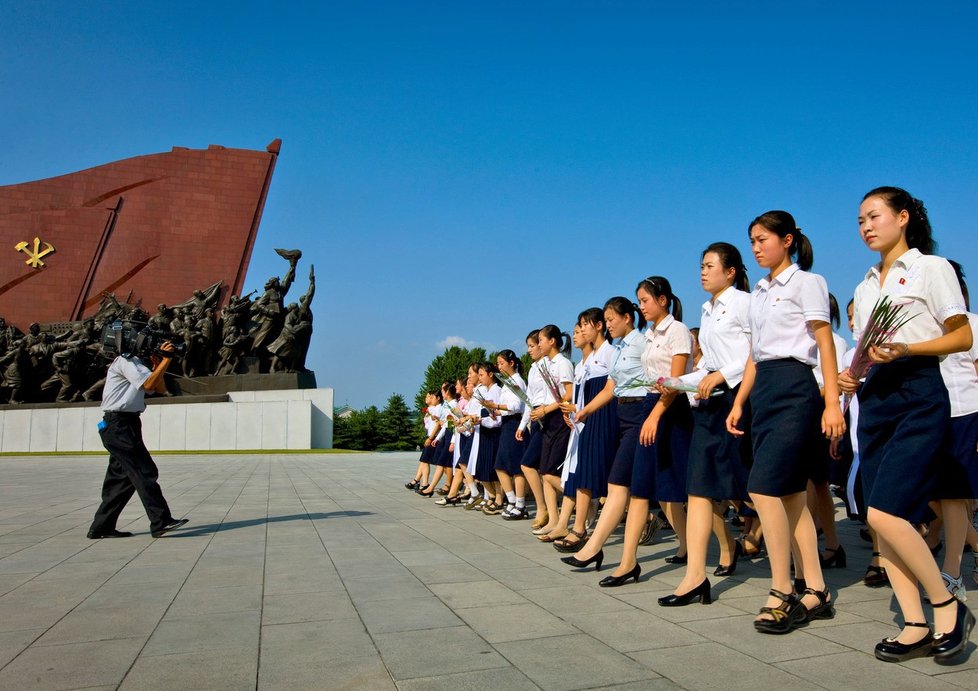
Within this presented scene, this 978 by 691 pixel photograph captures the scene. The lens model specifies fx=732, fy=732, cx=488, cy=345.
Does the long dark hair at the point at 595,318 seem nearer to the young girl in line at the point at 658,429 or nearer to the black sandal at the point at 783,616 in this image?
the young girl in line at the point at 658,429

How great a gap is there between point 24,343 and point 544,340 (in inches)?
877

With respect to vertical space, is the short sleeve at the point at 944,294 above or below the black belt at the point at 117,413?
above

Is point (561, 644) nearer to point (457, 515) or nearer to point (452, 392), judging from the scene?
point (457, 515)

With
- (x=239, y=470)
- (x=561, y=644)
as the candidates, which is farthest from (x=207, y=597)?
(x=239, y=470)

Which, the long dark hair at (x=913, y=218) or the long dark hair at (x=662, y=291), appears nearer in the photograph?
the long dark hair at (x=913, y=218)

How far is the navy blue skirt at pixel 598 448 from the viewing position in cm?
459

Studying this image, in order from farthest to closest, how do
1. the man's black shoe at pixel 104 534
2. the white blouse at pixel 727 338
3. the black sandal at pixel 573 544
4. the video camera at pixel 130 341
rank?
the video camera at pixel 130 341, the man's black shoe at pixel 104 534, the black sandal at pixel 573 544, the white blouse at pixel 727 338

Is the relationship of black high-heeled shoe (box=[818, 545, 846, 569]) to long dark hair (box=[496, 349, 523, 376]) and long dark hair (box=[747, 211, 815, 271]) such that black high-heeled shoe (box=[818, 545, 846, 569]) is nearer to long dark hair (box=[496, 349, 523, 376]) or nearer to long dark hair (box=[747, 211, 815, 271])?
long dark hair (box=[747, 211, 815, 271])

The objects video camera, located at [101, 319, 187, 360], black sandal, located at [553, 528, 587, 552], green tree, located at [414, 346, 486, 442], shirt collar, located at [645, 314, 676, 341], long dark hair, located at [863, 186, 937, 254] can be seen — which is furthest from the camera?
green tree, located at [414, 346, 486, 442]

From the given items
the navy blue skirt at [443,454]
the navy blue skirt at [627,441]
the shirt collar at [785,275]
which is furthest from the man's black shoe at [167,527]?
the shirt collar at [785,275]

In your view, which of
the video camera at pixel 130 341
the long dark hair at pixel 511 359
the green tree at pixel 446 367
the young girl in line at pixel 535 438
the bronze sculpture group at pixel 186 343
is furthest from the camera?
the green tree at pixel 446 367

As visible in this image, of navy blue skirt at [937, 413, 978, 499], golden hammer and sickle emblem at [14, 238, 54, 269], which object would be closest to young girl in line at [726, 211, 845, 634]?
navy blue skirt at [937, 413, 978, 499]

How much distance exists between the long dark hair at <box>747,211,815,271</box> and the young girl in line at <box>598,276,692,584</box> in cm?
81

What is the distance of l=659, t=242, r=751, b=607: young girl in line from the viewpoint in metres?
3.25
